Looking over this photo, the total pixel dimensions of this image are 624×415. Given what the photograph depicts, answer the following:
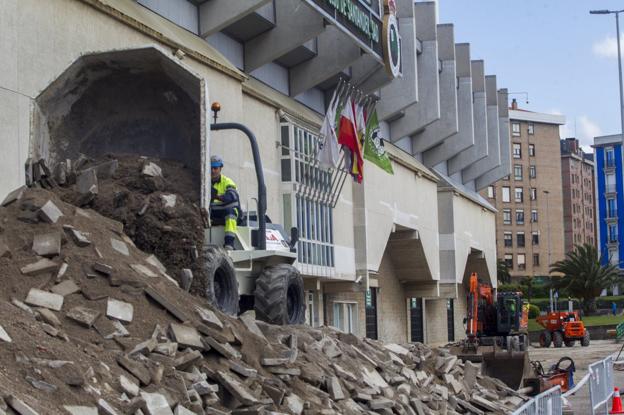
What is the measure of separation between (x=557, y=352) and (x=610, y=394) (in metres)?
29.5

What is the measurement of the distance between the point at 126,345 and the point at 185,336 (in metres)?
0.88

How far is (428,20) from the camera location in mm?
45156

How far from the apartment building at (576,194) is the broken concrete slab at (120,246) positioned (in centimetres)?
12561

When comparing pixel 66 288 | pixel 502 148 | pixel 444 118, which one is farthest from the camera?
pixel 502 148

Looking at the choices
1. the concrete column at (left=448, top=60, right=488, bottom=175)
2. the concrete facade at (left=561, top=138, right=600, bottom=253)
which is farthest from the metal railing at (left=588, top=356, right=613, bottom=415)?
the concrete facade at (left=561, top=138, right=600, bottom=253)

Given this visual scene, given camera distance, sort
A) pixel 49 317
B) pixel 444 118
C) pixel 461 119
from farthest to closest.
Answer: pixel 461 119 → pixel 444 118 → pixel 49 317

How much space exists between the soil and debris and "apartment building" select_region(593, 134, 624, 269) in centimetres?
11700

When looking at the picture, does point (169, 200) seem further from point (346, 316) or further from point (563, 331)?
point (563, 331)

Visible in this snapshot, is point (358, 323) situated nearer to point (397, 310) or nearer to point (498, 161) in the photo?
point (397, 310)

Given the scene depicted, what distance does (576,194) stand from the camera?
141 m

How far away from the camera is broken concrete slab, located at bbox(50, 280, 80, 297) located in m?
11.0

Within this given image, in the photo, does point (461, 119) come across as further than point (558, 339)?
No

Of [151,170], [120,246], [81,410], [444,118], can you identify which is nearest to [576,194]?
[444,118]

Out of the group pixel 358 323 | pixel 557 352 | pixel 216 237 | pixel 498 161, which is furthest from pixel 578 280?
pixel 216 237
